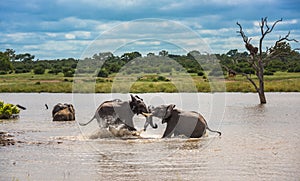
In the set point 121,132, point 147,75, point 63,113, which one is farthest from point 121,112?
point 63,113

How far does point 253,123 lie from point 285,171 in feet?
28.0

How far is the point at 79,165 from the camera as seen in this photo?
38.2 ft

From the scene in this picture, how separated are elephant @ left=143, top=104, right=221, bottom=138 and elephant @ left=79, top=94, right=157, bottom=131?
2.06ft

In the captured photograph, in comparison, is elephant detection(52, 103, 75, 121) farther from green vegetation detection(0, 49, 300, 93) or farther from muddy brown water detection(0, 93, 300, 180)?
green vegetation detection(0, 49, 300, 93)

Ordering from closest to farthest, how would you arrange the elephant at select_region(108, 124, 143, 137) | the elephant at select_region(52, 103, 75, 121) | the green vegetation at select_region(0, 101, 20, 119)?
the elephant at select_region(108, 124, 143, 137), the elephant at select_region(52, 103, 75, 121), the green vegetation at select_region(0, 101, 20, 119)

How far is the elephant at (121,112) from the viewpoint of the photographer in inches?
623

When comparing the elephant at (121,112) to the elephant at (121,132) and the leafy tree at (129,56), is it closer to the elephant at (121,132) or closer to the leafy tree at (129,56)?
the elephant at (121,132)

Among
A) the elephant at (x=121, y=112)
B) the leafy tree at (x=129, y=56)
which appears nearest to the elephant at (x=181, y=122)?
the elephant at (x=121, y=112)

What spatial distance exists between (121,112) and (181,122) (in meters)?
1.89

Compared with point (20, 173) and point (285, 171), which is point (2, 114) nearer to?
point (20, 173)

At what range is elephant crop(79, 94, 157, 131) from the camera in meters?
15.8

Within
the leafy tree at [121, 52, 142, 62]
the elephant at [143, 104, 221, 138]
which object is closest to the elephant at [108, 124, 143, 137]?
the elephant at [143, 104, 221, 138]

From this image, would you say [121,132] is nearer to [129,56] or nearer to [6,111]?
[129,56]

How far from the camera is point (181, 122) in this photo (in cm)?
1517
